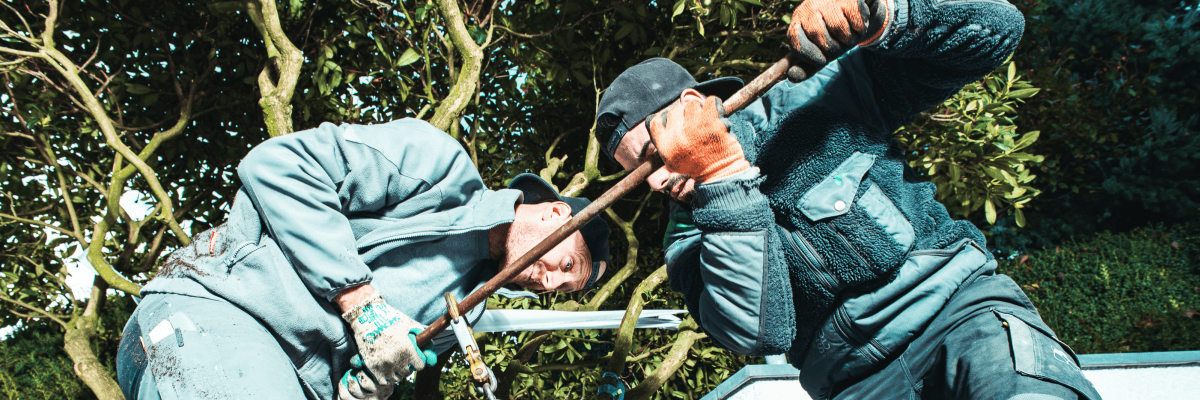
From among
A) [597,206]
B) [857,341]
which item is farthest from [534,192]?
[857,341]

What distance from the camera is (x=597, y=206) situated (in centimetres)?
172

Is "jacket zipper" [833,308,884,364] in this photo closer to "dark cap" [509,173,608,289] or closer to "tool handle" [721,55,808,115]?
"tool handle" [721,55,808,115]

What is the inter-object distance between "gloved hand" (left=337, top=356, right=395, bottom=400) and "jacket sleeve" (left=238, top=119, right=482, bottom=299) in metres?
0.29

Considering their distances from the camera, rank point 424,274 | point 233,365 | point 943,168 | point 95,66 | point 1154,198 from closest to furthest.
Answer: point 233,365 → point 424,274 → point 943,168 → point 95,66 → point 1154,198

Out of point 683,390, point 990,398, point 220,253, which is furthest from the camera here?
point 683,390

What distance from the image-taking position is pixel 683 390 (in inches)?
173

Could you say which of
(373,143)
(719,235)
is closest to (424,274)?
(373,143)

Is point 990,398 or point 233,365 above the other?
point 233,365

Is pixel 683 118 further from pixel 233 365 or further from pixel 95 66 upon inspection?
pixel 95 66

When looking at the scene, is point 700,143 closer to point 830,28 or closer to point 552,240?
point 830,28

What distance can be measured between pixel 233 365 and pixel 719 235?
119 centimetres

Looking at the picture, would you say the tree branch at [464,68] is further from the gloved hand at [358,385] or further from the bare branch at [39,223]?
the bare branch at [39,223]

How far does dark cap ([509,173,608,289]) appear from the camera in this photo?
91.0 inches

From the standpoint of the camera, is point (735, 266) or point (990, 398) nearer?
point (990, 398)
